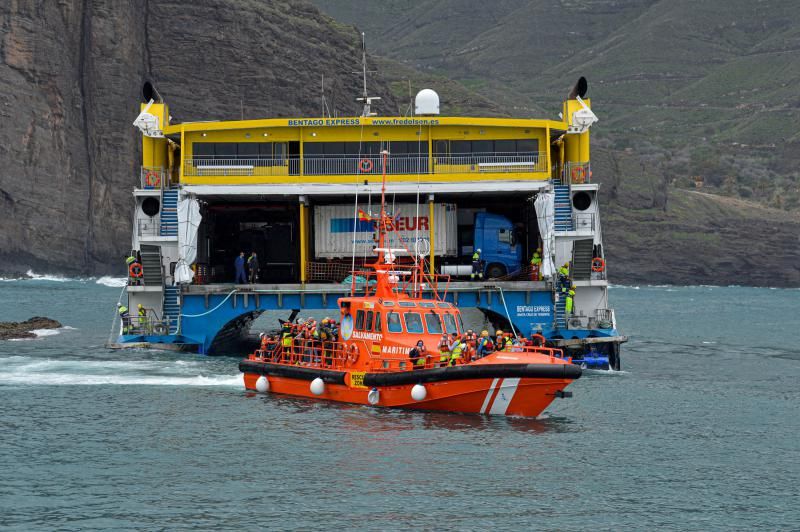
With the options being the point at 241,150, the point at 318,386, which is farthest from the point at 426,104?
the point at 318,386

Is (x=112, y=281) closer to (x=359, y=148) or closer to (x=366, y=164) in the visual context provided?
(x=359, y=148)

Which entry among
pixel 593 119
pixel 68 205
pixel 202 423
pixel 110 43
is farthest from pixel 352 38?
pixel 202 423

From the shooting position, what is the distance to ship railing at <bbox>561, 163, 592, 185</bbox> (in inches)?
1768

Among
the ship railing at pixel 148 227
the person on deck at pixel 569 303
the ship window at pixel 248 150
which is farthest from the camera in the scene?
the ship window at pixel 248 150

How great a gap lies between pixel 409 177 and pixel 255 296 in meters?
7.36

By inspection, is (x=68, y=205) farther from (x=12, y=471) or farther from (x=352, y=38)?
(x=12, y=471)

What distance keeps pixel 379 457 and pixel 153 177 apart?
23.3 meters

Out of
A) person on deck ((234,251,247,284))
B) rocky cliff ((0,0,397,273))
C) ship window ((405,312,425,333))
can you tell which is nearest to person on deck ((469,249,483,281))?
person on deck ((234,251,247,284))

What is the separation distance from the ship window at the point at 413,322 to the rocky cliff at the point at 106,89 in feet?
423

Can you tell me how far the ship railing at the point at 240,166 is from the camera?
→ 45844 millimetres

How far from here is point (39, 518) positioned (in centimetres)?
2127

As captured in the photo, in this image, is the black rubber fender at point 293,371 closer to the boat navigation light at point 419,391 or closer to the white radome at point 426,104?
the boat navigation light at point 419,391

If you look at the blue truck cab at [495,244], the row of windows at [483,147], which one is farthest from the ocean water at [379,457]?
the row of windows at [483,147]

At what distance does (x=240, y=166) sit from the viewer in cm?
4625
